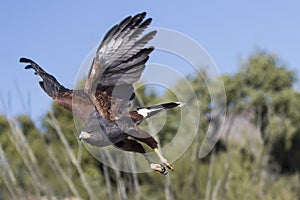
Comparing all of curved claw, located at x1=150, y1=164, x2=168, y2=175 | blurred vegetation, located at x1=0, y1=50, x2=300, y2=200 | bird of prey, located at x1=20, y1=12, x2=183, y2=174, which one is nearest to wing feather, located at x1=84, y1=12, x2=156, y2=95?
bird of prey, located at x1=20, y1=12, x2=183, y2=174

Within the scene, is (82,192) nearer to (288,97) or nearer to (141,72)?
(141,72)

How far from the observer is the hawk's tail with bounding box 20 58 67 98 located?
85 centimetres

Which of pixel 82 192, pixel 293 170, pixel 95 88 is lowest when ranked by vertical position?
pixel 293 170

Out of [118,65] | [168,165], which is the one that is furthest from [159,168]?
[118,65]

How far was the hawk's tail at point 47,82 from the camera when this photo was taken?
33.3 inches

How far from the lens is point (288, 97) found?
17156 millimetres

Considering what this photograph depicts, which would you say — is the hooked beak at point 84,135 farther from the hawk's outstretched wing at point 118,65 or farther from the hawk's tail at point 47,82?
the hawk's tail at point 47,82

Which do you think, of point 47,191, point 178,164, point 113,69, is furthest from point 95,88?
point 178,164

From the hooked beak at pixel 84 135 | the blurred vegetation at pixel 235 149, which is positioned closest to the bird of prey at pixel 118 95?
the hooked beak at pixel 84 135

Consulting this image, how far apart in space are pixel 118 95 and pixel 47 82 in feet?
0.65

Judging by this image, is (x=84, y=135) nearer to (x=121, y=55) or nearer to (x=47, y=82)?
(x=121, y=55)

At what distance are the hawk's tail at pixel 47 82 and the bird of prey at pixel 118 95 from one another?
0.09 m

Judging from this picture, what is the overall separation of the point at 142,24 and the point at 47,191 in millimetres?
2388

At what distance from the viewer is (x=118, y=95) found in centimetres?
75
